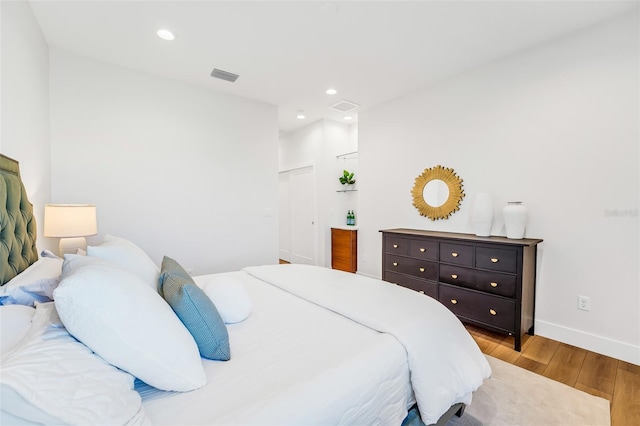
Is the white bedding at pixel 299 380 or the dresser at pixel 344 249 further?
the dresser at pixel 344 249

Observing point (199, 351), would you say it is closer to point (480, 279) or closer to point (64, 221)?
point (64, 221)

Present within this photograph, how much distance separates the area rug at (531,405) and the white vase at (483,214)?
125 centimetres

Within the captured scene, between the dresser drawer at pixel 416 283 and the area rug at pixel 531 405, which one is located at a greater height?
the dresser drawer at pixel 416 283

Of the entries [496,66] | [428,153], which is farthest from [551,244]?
[496,66]

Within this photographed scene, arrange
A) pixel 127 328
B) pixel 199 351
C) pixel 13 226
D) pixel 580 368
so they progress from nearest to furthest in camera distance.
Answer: pixel 127 328 → pixel 199 351 → pixel 13 226 → pixel 580 368

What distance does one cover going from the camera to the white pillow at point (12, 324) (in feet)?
2.48

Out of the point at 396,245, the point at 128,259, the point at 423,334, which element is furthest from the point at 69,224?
the point at 396,245

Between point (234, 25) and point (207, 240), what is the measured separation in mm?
2319

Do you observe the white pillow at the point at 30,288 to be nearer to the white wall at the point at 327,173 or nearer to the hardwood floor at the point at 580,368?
the hardwood floor at the point at 580,368

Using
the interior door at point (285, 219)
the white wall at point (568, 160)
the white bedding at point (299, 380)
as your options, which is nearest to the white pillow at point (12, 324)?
the white bedding at point (299, 380)

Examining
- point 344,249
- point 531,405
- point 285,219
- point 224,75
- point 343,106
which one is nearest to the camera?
point 531,405

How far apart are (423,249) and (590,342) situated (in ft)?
4.86

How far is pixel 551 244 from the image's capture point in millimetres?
2541

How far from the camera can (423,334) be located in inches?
49.7
